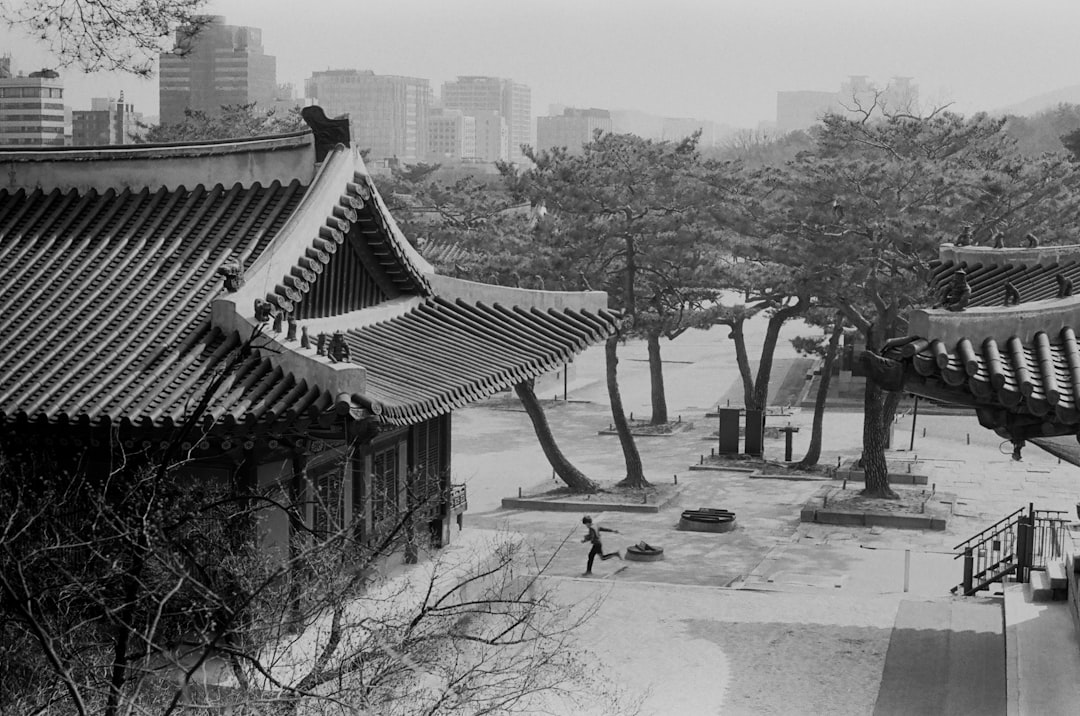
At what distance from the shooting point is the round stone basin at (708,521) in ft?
115

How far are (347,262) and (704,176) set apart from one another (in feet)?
76.2

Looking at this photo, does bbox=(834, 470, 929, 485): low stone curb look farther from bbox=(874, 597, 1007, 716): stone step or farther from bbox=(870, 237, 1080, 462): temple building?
bbox=(870, 237, 1080, 462): temple building

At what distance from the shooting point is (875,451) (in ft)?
123

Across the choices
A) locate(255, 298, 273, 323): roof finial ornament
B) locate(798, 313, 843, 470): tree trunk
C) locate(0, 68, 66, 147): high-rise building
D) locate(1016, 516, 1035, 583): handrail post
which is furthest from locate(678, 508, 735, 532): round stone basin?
locate(0, 68, 66, 147): high-rise building

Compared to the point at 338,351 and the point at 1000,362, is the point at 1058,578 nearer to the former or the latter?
the point at 1000,362

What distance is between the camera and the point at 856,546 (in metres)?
33.0

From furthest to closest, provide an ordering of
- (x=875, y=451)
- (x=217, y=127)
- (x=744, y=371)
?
(x=217, y=127), (x=744, y=371), (x=875, y=451)

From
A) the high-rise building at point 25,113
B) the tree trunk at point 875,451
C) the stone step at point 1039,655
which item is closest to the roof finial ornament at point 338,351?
the stone step at point 1039,655

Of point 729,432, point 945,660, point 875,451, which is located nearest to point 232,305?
point 945,660

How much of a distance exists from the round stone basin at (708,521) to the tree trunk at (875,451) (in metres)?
4.33

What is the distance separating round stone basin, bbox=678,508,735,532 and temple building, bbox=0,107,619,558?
13.9m

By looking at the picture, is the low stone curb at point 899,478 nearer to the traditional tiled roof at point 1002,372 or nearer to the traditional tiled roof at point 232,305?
the traditional tiled roof at point 232,305

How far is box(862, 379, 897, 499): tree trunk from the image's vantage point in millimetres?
37500

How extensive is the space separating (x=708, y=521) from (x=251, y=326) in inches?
814
